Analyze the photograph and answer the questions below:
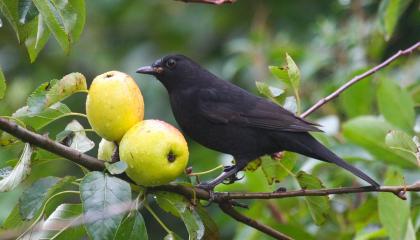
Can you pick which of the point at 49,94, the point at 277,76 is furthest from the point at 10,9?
the point at 277,76

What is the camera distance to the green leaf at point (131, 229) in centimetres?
222

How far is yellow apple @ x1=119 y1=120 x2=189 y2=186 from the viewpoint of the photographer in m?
2.34

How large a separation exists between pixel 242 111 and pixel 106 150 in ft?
4.36

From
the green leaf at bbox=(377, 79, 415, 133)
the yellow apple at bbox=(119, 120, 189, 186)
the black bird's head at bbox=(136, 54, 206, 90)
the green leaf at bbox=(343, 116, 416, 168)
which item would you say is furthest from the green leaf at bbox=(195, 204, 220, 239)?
the black bird's head at bbox=(136, 54, 206, 90)

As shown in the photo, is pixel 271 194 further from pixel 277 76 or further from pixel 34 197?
pixel 34 197

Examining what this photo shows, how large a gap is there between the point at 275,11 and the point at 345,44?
4.47ft

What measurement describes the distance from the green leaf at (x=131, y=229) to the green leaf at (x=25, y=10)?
63 centimetres

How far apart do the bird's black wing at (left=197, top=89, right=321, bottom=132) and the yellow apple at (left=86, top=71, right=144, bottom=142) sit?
1.18 meters

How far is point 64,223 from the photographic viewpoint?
7.98ft

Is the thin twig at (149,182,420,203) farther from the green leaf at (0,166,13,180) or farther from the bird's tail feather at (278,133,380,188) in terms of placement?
the bird's tail feather at (278,133,380,188)

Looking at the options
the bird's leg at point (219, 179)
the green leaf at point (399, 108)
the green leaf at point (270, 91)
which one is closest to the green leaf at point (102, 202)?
the bird's leg at point (219, 179)

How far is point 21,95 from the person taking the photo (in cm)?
632

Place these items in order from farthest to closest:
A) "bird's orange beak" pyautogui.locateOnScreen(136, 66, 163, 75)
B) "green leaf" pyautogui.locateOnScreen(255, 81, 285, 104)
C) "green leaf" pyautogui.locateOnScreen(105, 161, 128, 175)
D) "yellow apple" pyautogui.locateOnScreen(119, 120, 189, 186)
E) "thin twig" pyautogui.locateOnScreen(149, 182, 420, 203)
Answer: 1. "bird's orange beak" pyautogui.locateOnScreen(136, 66, 163, 75)
2. "green leaf" pyautogui.locateOnScreen(255, 81, 285, 104)
3. "thin twig" pyautogui.locateOnScreen(149, 182, 420, 203)
4. "yellow apple" pyautogui.locateOnScreen(119, 120, 189, 186)
5. "green leaf" pyautogui.locateOnScreen(105, 161, 128, 175)

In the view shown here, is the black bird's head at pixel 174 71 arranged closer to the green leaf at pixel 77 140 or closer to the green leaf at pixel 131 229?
the green leaf at pixel 77 140
